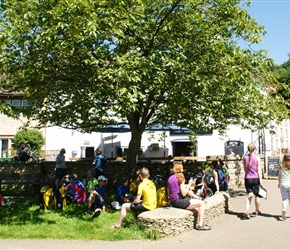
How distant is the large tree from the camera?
852 centimetres

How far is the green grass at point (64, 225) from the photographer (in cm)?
788

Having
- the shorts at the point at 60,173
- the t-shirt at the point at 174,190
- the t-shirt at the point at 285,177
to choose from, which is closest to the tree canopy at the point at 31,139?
the shorts at the point at 60,173

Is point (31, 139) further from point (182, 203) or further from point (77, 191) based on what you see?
point (182, 203)

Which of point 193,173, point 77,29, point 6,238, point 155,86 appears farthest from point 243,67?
point 6,238

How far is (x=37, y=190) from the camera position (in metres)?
12.6

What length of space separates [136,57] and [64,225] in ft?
14.9

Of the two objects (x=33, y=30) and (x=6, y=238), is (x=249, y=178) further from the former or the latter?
(x=33, y=30)

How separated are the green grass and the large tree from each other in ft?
9.01

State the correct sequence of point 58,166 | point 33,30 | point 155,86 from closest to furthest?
1. point 33,30
2. point 155,86
3. point 58,166

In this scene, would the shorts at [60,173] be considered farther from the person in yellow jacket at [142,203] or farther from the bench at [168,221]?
the bench at [168,221]

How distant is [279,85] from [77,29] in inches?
294

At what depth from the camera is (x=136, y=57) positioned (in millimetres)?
9094

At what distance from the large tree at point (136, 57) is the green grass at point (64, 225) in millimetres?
2747

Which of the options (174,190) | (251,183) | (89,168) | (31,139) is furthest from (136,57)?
(31,139)
